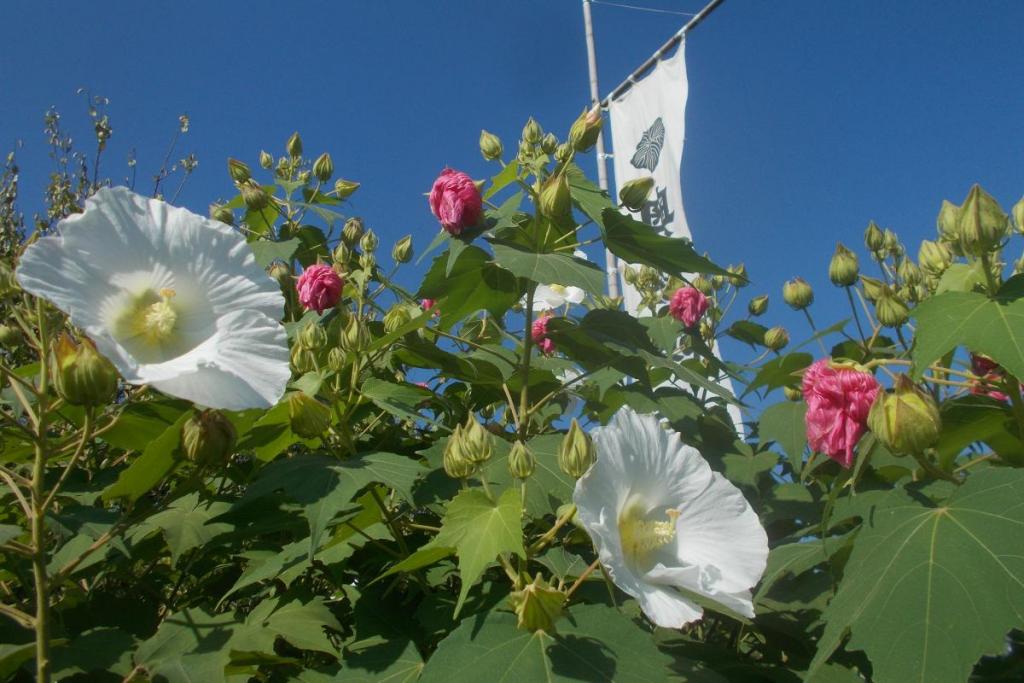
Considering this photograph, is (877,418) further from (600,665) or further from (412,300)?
(412,300)

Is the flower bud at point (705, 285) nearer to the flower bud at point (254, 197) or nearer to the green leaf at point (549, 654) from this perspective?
the flower bud at point (254, 197)

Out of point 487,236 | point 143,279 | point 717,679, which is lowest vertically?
point 717,679

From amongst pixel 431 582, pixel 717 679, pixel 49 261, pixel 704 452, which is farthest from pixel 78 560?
pixel 704 452

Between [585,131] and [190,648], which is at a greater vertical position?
[585,131]

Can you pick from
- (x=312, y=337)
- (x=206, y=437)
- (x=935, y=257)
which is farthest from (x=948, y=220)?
(x=206, y=437)

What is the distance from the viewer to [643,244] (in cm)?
174

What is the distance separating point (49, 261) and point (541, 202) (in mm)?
902

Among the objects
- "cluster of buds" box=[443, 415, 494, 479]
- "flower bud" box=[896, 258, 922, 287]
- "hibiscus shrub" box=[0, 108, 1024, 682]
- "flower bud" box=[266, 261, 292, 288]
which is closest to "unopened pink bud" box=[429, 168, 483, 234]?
"hibiscus shrub" box=[0, 108, 1024, 682]

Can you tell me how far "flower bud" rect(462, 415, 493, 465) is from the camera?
1.29 metres

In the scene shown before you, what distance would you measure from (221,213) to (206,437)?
131 centimetres

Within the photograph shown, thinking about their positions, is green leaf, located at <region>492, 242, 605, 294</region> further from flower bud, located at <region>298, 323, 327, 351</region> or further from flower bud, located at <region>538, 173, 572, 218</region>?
flower bud, located at <region>298, 323, 327, 351</region>

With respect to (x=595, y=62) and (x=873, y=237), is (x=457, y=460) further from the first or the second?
(x=595, y=62)

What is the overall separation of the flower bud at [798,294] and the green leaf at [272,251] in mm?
1429

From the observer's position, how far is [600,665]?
1.15 meters
